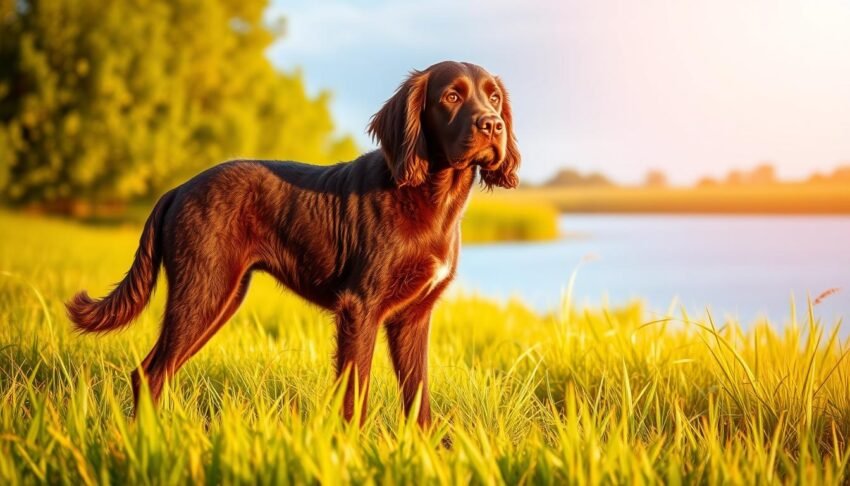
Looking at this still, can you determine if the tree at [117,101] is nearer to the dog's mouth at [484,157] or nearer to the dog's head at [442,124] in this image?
the dog's head at [442,124]

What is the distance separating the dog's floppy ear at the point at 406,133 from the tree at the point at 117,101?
57.3 feet

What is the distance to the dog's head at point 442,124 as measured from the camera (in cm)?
334

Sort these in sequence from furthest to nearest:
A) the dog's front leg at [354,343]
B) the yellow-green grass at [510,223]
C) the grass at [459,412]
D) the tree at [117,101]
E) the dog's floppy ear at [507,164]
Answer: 1. the yellow-green grass at [510,223]
2. the tree at [117,101]
3. the dog's floppy ear at [507,164]
4. the dog's front leg at [354,343]
5. the grass at [459,412]

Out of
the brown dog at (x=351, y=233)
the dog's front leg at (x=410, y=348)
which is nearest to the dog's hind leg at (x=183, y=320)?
the brown dog at (x=351, y=233)

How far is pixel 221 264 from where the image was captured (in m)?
3.65

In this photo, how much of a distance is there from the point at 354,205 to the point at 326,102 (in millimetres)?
26256

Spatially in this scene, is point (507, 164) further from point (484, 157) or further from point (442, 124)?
point (442, 124)

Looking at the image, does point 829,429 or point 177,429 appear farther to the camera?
point 829,429

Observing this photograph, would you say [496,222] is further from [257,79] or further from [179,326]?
[179,326]

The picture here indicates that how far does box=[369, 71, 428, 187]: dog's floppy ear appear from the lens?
342cm

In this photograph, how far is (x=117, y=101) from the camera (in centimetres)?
2142

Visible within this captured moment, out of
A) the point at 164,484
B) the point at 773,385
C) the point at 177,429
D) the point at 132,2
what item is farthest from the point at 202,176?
the point at 132,2

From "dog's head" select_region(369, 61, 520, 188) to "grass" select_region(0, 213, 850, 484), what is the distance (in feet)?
3.64

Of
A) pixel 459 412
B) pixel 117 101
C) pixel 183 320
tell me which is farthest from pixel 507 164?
pixel 117 101
